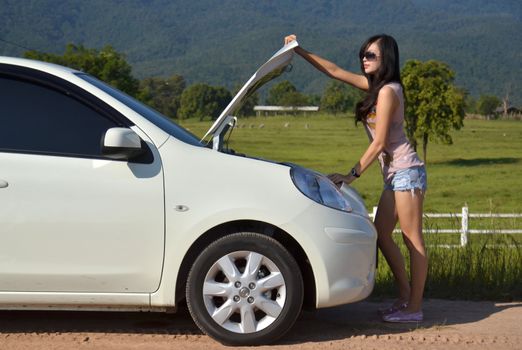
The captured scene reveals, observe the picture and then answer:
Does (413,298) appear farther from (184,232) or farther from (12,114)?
(12,114)

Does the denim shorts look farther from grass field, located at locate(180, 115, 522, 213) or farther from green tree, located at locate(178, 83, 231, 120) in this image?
green tree, located at locate(178, 83, 231, 120)

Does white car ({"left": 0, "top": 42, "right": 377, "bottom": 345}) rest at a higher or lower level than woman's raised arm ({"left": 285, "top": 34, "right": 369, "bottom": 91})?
lower

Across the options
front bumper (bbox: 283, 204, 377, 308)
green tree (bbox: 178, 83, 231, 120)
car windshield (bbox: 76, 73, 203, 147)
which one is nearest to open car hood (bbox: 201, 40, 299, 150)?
car windshield (bbox: 76, 73, 203, 147)

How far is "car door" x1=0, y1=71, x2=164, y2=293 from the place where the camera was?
522cm

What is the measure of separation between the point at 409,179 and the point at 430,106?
64.2 metres

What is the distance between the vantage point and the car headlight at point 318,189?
5.38m

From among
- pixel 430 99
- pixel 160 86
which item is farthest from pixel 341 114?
pixel 430 99

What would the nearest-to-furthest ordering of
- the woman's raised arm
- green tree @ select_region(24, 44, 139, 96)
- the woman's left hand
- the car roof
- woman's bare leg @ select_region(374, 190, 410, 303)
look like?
the car roof
the woman's left hand
woman's bare leg @ select_region(374, 190, 410, 303)
the woman's raised arm
green tree @ select_region(24, 44, 139, 96)

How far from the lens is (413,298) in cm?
613

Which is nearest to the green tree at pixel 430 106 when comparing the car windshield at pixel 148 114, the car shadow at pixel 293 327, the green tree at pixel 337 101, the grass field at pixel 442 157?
the grass field at pixel 442 157

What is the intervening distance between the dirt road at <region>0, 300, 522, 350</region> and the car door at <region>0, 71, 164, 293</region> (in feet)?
1.20

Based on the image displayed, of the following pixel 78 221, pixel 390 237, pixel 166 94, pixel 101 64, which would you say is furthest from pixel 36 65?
pixel 166 94

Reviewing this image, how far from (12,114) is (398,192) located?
2.52 metres

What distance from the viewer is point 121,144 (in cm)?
514
